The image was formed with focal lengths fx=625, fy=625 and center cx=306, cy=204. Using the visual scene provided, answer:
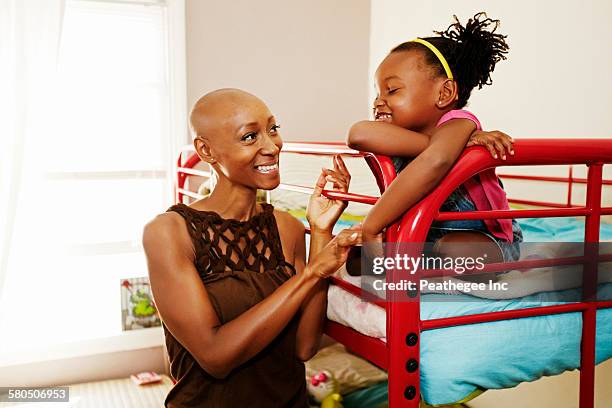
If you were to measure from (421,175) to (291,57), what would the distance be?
2391 mm

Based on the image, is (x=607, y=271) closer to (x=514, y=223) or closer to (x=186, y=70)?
(x=514, y=223)

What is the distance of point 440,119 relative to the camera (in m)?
1.34

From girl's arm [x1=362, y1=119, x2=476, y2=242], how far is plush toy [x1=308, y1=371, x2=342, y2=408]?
5.22 feet

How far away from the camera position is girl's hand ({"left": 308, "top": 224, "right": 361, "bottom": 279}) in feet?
4.14

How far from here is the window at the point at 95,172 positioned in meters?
2.84

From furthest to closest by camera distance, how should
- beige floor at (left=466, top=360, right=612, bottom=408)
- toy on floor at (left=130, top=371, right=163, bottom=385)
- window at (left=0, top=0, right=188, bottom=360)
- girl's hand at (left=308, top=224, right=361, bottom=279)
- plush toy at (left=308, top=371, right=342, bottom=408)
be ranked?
toy on floor at (left=130, top=371, right=163, bottom=385)
window at (left=0, top=0, right=188, bottom=360)
plush toy at (left=308, top=371, right=342, bottom=408)
beige floor at (left=466, top=360, right=612, bottom=408)
girl's hand at (left=308, top=224, right=361, bottom=279)

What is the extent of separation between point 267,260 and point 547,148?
2.15 feet

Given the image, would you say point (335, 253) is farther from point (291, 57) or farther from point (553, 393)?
point (291, 57)

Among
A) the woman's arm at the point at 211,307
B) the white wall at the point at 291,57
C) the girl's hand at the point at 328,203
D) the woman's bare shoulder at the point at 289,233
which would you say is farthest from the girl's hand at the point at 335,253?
the white wall at the point at 291,57

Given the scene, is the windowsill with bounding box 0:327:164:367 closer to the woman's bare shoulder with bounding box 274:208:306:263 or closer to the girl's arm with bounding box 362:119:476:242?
the woman's bare shoulder with bounding box 274:208:306:263

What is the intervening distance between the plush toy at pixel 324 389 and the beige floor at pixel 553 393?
659mm


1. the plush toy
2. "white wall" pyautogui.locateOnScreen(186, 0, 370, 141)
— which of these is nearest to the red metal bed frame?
the plush toy

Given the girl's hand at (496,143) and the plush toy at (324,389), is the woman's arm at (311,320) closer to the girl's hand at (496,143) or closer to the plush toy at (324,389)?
the girl's hand at (496,143)

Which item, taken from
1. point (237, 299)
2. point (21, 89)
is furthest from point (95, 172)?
point (237, 299)
